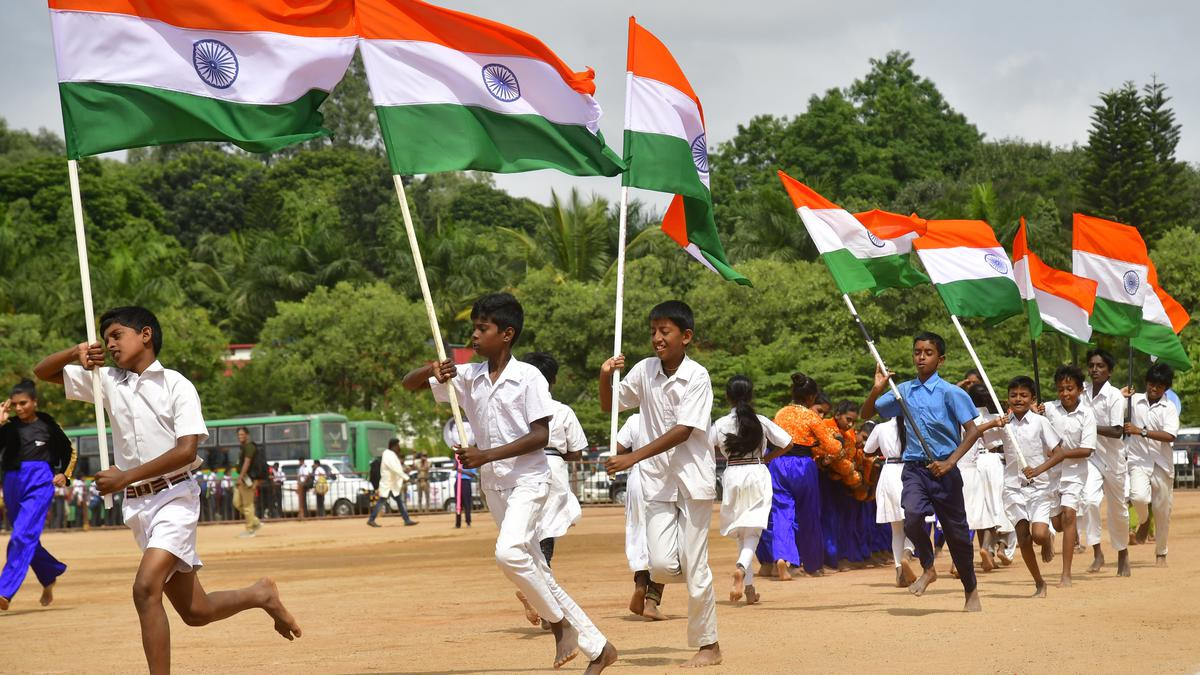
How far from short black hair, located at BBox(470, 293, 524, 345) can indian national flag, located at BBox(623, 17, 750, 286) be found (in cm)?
214

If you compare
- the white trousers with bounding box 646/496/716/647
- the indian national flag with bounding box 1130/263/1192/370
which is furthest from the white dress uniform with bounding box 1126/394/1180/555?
the white trousers with bounding box 646/496/716/647

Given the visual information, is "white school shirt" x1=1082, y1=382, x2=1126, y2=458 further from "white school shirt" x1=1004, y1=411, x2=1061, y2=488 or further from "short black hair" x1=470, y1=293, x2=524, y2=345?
"short black hair" x1=470, y1=293, x2=524, y2=345

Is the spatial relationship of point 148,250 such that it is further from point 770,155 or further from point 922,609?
point 922,609

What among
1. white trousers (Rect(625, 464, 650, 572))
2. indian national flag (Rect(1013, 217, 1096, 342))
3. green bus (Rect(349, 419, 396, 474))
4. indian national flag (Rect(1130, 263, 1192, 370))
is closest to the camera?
white trousers (Rect(625, 464, 650, 572))

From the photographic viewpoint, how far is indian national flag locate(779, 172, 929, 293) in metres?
12.9

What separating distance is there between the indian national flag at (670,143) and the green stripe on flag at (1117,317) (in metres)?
7.50

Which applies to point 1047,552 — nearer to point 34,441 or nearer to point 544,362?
point 544,362

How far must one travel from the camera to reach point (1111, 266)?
16.3m

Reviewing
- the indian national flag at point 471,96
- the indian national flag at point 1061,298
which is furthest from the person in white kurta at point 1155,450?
the indian national flag at point 471,96

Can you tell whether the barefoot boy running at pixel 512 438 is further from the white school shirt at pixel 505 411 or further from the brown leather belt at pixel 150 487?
the brown leather belt at pixel 150 487

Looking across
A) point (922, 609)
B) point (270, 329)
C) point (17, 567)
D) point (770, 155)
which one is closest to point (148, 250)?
point (270, 329)

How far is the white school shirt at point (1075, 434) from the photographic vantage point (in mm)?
12969

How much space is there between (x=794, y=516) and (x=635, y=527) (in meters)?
3.04

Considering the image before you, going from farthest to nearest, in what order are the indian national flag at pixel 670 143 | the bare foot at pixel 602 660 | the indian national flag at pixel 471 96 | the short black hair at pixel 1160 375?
the short black hair at pixel 1160 375 < the indian national flag at pixel 670 143 < the indian national flag at pixel 471 96 < the bare foot at pixel 602 660
